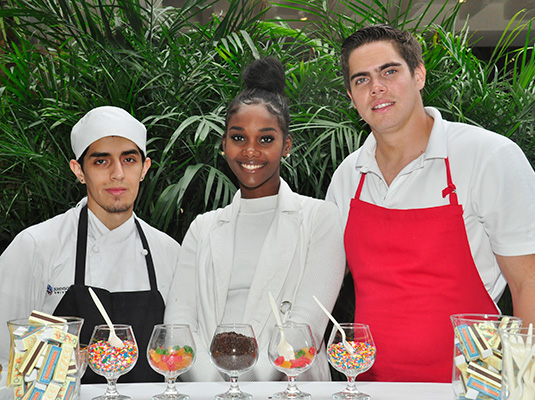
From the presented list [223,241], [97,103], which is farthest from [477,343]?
[97,103]

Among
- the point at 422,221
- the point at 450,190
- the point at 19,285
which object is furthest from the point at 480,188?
the point at 19,285

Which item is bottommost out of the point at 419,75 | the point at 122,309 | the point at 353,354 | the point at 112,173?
the point at 353,354

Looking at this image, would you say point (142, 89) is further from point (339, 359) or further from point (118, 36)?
point (339, 359)

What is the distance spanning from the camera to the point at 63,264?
227 centimetres

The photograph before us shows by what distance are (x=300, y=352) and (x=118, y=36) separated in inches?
98.5

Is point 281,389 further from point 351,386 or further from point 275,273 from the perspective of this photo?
point 275,273

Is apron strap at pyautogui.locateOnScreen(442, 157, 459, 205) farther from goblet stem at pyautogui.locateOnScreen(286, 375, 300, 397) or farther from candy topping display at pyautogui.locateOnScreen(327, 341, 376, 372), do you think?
goblet stem at pyautogui.locateOnScreen(286, 375, 300, 397)

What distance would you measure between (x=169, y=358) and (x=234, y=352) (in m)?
0.16

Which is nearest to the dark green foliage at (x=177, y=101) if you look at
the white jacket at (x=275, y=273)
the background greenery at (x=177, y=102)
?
the background greenery at (x=177, y=102)

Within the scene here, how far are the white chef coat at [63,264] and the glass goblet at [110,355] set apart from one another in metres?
0.79

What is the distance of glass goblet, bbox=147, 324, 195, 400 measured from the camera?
4.94 feet

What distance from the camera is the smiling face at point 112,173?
7.59 feet

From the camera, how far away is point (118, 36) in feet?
11.3

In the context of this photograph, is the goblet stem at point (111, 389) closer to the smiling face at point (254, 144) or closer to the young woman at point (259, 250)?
the young woman at point (259, 250)
